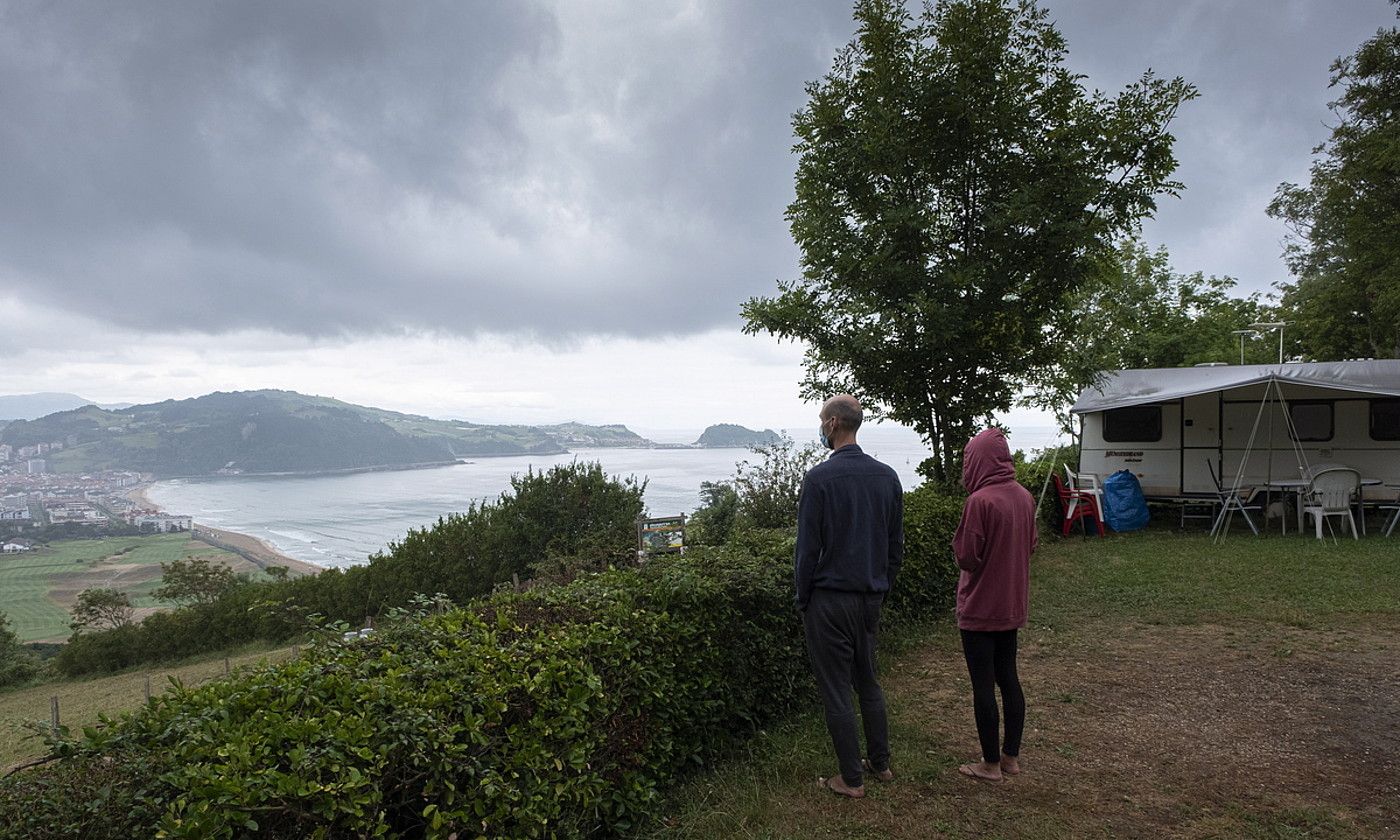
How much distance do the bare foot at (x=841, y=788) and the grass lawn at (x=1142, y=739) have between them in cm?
5

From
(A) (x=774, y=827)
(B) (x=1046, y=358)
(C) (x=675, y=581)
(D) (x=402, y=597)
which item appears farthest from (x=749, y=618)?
(D) (x=402, y=597)

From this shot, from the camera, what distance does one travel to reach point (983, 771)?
3574 millimetres

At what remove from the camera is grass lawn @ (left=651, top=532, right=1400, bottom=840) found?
3199 millimetres

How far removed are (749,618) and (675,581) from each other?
579 mm

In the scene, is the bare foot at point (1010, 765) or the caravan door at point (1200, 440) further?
the caravan door at point (1200, 440)

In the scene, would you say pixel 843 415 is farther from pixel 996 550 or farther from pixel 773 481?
pixel 773 481

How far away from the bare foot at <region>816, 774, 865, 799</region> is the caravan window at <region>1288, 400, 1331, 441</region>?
43.5 feet

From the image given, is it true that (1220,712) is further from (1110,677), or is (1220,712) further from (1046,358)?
(1046,358)

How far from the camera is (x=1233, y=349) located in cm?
2331

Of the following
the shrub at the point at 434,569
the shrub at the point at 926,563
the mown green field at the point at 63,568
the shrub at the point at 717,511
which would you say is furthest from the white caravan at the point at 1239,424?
the mown green field at the point at 63,568

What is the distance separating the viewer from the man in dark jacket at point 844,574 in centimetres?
329

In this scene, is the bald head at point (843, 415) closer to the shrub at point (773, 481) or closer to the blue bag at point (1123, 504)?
the shrub at point (773, 481)

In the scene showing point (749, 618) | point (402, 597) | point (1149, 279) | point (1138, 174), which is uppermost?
point (1149, 279)

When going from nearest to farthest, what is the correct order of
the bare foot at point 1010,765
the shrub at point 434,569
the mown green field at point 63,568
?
the bare foot at point 1010,765
the shrub at point 434,569
the mown green field at point 63,568
